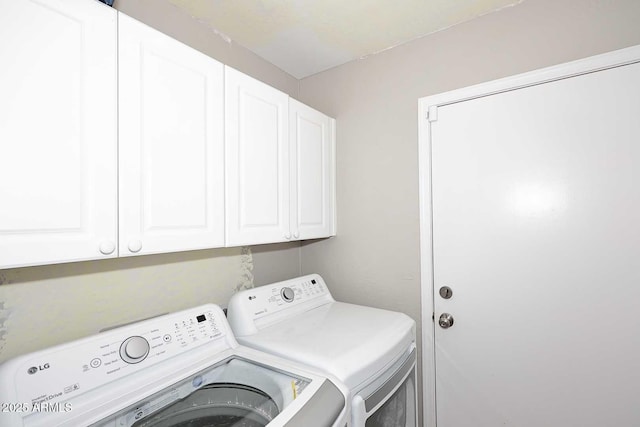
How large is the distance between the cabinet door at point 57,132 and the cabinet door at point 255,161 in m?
0.46

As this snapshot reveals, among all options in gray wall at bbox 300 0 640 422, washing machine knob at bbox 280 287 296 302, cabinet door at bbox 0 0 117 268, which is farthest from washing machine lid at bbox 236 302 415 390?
cabinet door at bbox 0 0 117 268

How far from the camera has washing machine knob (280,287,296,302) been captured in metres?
1.63

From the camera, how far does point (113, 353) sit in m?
1.01

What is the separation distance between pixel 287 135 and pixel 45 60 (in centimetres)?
100

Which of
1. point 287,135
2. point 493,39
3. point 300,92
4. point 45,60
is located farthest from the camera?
point 300,92

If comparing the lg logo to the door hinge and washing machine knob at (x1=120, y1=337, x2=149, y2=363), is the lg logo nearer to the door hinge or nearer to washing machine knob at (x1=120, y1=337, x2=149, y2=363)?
washing machine knob at (x1=120, y1=337, x2=149, y2=363)

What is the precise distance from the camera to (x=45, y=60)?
819 millimetres

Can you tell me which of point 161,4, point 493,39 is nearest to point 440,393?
point 493,39

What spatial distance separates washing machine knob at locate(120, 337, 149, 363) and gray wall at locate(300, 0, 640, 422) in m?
1.26

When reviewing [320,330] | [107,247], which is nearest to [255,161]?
[107,247]

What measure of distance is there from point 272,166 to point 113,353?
0.99 metres

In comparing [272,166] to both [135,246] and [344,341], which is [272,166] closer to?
[135,246]

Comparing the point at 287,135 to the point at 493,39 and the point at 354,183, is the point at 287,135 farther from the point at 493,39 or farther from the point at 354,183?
the point at 493,39

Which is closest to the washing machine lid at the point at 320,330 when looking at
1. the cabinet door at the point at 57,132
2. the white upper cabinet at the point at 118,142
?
the white upper cabinet at the point at 118,142
